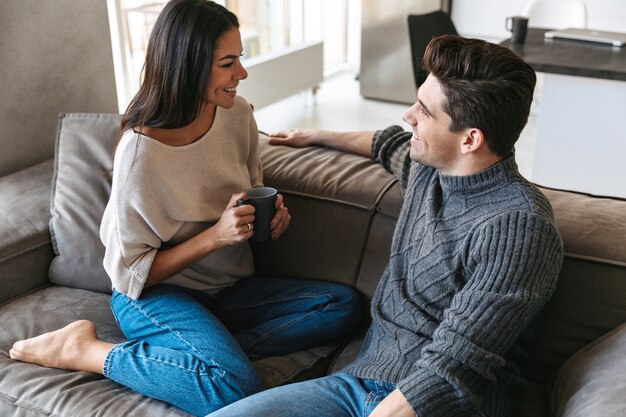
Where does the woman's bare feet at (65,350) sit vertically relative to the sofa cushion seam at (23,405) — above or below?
above

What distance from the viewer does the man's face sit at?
149cm

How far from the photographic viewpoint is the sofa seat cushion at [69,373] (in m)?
1.57

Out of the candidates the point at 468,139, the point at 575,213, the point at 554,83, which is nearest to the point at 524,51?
the point at 554,83

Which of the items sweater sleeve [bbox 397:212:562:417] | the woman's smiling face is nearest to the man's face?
sweater sleeve [bbox 397:212:562:417]

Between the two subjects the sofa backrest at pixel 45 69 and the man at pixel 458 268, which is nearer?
the man at pixel 458 268

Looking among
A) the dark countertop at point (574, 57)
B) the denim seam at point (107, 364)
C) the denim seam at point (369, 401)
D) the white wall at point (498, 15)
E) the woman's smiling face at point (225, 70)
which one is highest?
the woman's smiling face at point (225, 70)

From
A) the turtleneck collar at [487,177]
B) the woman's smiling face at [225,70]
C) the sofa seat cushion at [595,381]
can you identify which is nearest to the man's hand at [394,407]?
the sofa seat cushion at [595,381]

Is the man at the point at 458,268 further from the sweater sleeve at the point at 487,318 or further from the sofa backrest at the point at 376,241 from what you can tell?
the sofa backrest at the point at 376,241

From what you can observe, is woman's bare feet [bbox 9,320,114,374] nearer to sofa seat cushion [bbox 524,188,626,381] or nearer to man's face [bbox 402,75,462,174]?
man's face [bbox 402,75,462,174]

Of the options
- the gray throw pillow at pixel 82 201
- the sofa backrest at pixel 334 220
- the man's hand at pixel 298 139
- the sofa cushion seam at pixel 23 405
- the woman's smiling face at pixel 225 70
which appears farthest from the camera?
the man's hand at pixel 298 139

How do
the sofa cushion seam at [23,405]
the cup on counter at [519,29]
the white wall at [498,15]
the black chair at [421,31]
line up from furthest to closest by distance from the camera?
the white wall at [498,15] < the black chair at [421,31] < the cup on counter at [519,29] < the sofa cushion seam at [23,405]

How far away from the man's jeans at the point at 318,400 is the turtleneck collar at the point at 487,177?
0.42m

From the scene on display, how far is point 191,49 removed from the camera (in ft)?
5.41

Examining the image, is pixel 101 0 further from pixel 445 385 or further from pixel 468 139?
pixel 445 385
